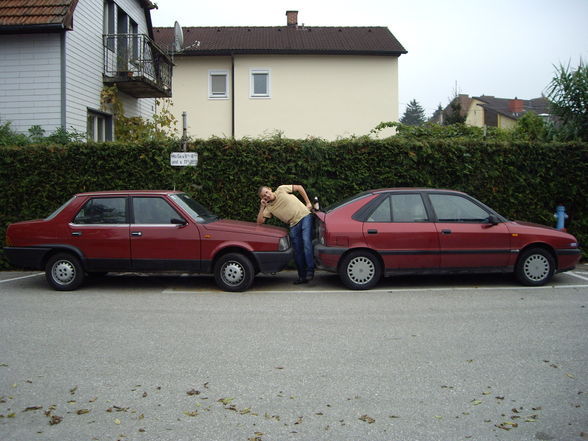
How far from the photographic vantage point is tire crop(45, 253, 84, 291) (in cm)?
919

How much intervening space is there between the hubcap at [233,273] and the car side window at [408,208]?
2607 mm

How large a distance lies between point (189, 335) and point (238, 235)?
2768 millimetres

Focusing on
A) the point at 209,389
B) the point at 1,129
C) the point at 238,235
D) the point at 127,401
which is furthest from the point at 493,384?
the point at 1,129

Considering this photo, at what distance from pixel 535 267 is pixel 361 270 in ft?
9.47

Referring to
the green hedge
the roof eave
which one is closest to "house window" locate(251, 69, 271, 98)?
the roof eave

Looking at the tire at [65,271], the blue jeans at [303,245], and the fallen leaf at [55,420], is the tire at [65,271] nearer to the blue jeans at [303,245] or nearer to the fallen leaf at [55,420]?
the blue jeans at [303,245]

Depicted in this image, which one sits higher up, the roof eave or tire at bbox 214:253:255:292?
the roof eave

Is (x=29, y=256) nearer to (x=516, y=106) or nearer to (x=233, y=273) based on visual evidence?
(x=233, y=273)

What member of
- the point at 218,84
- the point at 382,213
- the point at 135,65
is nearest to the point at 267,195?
the point at 382,213

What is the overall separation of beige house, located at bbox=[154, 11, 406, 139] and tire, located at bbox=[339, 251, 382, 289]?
15490 mm

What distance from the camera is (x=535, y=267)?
930cm

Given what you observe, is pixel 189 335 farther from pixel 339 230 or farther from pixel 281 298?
pixel 339 230

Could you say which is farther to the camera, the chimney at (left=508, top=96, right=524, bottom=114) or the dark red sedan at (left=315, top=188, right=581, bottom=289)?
the chimney at (left=508, top=96, right=524, bottom=114)

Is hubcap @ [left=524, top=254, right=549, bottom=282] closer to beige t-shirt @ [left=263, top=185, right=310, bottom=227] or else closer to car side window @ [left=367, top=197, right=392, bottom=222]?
car side window @ [left=367, top=197, right=392, bottom=222]
